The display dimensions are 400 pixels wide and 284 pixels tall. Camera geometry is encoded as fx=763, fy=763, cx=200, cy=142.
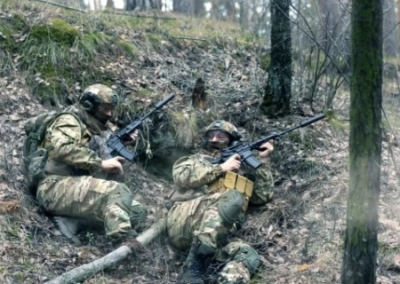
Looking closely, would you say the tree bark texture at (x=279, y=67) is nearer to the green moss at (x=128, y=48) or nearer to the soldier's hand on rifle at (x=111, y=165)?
the green moss at (x=128, y=48)

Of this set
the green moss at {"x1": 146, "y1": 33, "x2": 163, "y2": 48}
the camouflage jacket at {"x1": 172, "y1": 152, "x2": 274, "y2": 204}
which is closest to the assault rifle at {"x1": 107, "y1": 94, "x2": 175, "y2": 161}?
the camouflage jacket at {"x1": 172, "y1": 152, "x2": 274, "y2": 204}

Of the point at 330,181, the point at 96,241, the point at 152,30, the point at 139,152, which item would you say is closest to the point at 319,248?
the point at 330,181

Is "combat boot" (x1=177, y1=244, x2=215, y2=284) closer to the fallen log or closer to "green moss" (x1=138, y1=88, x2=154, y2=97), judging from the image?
the fallen log

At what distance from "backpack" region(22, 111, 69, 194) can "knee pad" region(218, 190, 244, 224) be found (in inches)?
70.0

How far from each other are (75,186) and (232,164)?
5.02 feet

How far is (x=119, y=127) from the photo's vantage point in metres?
8.92

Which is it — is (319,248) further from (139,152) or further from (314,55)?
(314,55)

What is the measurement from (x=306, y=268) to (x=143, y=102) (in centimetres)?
335

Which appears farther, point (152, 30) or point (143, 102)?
point (152, 30)

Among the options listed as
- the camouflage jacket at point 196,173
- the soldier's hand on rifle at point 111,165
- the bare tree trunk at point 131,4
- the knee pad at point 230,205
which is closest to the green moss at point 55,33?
the soldier's hand on rifle at point 111,165

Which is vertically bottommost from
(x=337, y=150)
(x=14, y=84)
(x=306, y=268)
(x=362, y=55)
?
(x=306, y=268)

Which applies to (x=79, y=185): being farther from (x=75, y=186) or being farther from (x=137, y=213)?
(x=137, y=213)

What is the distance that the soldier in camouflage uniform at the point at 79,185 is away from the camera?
727 centimetres

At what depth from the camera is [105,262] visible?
6.67 m
